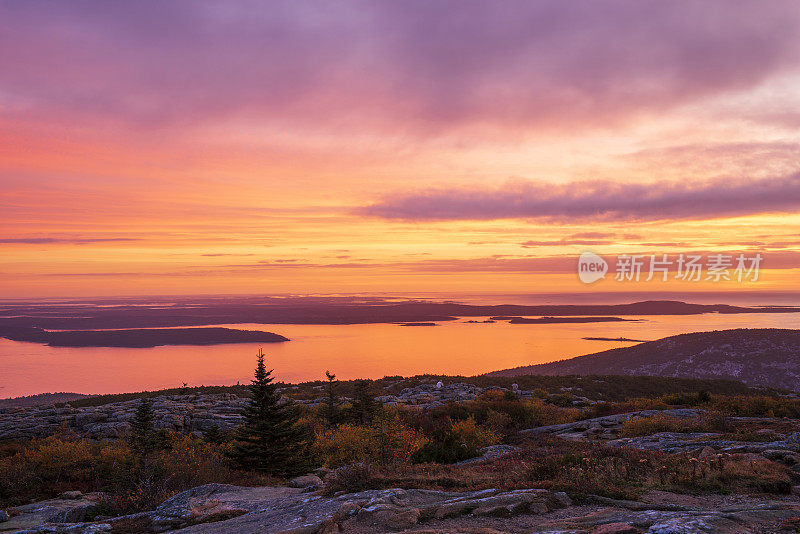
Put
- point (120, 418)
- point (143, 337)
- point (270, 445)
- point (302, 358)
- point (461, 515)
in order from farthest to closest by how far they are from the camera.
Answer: point (143, 337), point (302, 358), point (120, 418), point (270, 445), point (461, 515)

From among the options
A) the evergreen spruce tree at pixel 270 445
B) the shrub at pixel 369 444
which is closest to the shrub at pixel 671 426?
the shrub at pixel 369 444

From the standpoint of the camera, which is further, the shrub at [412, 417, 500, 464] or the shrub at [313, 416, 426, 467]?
the shrub at [412, 417, 500, 464]

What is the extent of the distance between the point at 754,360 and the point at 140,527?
99.3 meters

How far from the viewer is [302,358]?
393 ft

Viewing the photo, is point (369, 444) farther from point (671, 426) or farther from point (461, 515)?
point (671, 426)

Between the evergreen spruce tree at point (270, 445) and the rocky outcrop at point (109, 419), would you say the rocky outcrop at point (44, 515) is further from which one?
the rocky outcrop at point (109, 419)

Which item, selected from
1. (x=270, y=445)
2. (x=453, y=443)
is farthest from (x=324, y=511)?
(x=453, y=443)

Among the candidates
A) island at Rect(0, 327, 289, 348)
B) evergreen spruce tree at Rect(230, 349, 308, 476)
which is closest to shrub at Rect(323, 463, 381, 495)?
evergreen spruce tree at Rect(230, 349, 308, 476)

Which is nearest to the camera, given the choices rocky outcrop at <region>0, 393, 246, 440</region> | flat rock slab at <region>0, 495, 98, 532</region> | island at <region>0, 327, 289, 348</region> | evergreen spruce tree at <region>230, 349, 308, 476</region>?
flat rock slab at <region>0, 495, 98, 532</region>

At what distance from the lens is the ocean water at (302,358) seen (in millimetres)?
97875

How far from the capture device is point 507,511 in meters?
7.73

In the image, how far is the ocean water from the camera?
97.9 m

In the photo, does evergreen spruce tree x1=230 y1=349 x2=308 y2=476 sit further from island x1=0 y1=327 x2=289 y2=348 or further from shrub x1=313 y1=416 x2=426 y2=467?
island x1=0 y1=327 x2=289 y2=348

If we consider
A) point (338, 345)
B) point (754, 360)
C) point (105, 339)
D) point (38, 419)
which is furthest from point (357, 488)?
point (105, 339)
